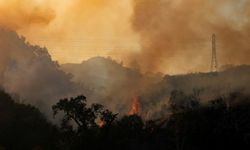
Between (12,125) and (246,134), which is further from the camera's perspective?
(12,125)

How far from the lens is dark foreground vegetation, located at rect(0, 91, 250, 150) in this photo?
12800 centimetres

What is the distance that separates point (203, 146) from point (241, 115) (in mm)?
34041

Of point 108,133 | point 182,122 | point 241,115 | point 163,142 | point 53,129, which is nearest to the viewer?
point 108,133

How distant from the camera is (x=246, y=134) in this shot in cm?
14838

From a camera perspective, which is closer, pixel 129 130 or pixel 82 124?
pixel 82 124

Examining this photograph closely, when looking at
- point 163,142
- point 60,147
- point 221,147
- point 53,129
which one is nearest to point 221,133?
point 221,147

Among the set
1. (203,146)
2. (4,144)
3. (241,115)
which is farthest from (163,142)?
(4,144)

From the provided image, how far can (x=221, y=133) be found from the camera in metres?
146

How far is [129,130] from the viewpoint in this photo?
492 feet

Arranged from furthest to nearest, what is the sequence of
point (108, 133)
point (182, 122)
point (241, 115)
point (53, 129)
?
point (53, 129)
point (241, 115)
point (182, 122)
point (108, 133)

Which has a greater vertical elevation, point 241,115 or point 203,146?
point 241,115

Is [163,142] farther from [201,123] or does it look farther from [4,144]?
[4,144]

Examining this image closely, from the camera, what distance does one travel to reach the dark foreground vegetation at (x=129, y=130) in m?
128

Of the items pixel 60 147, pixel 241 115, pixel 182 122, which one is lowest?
pixel 60 147
